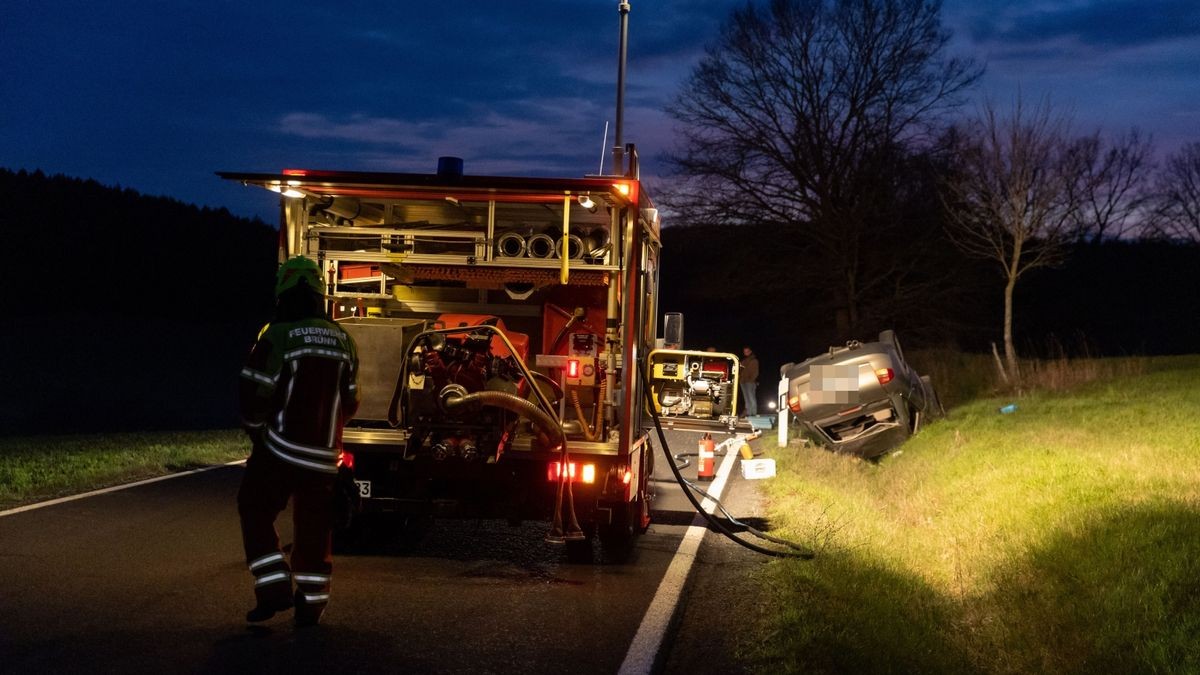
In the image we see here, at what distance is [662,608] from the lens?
6.99 metres

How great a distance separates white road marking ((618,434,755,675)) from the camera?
578 cm

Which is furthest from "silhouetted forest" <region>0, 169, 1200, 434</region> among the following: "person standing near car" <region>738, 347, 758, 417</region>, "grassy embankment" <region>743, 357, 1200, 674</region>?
"grassy embankment" <region>743, 357, 1200, 674</region>

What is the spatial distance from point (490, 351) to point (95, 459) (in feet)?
22.4

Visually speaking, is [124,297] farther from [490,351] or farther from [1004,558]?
[1004,558]

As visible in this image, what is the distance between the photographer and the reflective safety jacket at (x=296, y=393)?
608cm

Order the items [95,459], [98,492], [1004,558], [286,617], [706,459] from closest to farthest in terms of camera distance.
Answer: [286,617], [1004,558], [98,492], [95,459], [706,459]

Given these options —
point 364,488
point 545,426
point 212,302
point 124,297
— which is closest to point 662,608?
point 545,426

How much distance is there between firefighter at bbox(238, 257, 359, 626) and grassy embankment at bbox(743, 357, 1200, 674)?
7.51 ft

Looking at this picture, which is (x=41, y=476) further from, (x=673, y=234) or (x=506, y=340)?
(x=673, y=234)

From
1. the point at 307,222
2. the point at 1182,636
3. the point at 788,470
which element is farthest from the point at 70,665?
the point at 788,470

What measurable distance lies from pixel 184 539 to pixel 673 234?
33.0 meters

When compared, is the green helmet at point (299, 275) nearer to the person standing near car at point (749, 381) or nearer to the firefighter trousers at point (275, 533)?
the firefighter trousers at point (275, 533)

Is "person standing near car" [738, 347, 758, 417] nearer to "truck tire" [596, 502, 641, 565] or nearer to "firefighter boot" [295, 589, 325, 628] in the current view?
"truck tire" [596, 502, 641, 565]

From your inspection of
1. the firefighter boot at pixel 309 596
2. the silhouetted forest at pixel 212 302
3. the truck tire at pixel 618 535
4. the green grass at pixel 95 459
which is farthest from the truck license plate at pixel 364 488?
the silhouetted forest at pixel 212 302
